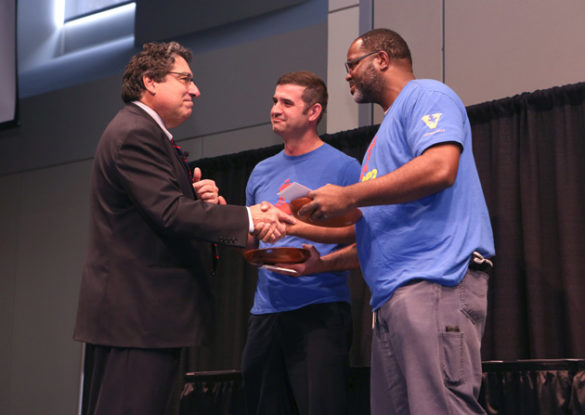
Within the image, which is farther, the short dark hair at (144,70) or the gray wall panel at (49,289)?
the gray wall panel at (49,289)

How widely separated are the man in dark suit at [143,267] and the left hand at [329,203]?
25 centimetres

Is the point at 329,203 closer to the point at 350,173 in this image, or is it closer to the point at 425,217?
the point at 425,217

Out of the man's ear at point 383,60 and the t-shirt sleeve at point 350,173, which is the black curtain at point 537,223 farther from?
the man's ear at point 383,60

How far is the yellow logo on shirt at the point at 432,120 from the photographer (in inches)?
76.1

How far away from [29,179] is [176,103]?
395cm

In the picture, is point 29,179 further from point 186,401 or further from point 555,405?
point 555,405

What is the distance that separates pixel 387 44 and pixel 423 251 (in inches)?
32.1

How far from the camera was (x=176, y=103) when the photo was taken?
7.52ft

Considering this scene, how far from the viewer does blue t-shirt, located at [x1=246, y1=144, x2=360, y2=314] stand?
255 cm

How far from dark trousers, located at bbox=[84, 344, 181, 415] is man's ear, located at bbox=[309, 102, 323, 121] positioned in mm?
1350

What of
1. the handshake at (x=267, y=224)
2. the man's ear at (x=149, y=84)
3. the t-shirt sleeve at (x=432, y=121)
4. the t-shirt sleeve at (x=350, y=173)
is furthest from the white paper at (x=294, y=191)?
the t-shirt sleeve at (x=350, y=173)

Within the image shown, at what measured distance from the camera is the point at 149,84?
A: 7.52 feet

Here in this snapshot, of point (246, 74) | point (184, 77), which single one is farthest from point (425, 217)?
point (246, 74)

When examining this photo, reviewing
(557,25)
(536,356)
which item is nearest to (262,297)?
(536,356)
